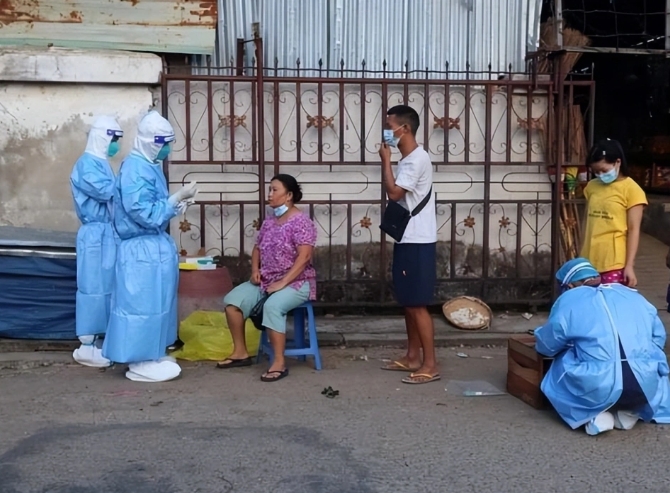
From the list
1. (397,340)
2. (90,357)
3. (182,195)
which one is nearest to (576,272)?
(397,340)

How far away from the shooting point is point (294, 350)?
5.98 metres

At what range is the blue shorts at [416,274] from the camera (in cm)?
565

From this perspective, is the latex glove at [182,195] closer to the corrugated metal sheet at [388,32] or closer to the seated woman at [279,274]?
the seated woman at [279,274]

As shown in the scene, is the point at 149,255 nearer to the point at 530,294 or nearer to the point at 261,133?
the point at 261,133

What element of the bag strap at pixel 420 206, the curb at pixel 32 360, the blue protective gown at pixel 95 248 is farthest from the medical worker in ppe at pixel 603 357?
the curb at pixel 32 360

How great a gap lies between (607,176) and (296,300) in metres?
2.13

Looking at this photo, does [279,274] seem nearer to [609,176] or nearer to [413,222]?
[413,222]

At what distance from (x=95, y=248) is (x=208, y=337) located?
3.32 ft

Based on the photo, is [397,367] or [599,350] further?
[397,367]

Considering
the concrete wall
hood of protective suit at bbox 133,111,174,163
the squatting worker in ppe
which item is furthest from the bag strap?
the concrete wall

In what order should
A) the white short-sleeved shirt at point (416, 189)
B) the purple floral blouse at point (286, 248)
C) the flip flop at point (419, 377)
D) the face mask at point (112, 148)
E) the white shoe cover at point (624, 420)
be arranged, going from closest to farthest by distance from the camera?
the white shoe cover at point (624, 420) → the white short-sleeved shirt at point (416, 189) → the flip flop at point (419, 377) → the purple floral blouse at point (286, 248) → the face mask at point (112, 148)

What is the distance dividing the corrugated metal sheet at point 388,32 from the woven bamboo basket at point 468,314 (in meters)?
2.11

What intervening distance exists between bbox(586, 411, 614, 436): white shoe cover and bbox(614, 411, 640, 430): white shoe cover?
11cm

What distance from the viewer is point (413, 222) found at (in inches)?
223
